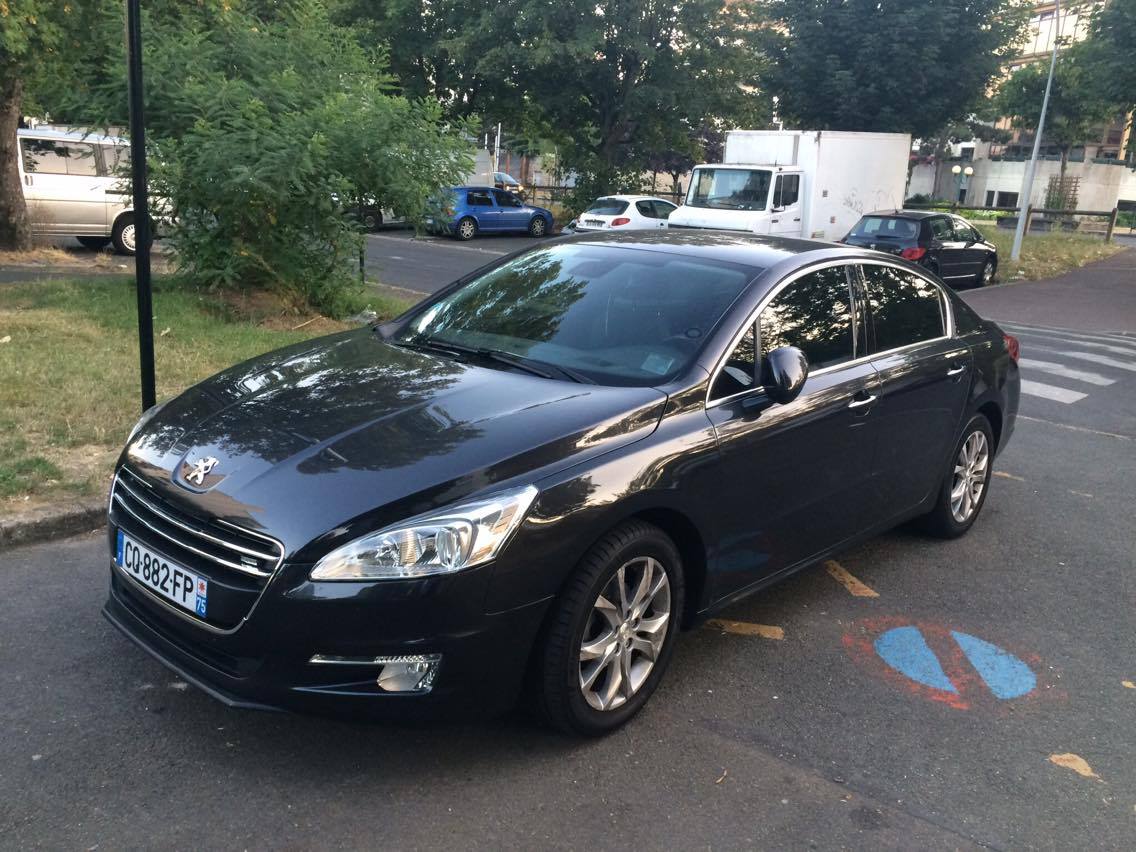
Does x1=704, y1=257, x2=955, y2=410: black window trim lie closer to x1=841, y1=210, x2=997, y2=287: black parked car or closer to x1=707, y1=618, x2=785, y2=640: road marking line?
x1=707, y1=618, x2=785, y2=640: road marking line

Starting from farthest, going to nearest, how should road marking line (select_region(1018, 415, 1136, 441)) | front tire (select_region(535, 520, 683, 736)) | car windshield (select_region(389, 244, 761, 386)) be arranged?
road marking line (select_region(1018, 415, 1136, 441)), car windshield (select_region(389, 244, 761, 386)), front tire (select_region(535, 520, 683, 736))

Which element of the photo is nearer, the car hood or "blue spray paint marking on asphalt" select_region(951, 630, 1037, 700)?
the car hood

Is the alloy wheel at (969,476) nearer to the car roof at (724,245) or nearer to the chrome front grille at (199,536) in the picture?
the car roof at (724,245)

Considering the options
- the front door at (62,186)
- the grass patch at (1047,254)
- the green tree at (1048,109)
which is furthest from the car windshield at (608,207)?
the green tree at (1048,109)

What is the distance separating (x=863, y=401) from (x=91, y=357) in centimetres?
609

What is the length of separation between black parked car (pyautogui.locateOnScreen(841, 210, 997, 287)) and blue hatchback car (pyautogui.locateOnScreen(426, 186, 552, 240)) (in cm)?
1205

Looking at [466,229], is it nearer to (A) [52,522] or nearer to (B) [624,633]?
(A) [52,522]

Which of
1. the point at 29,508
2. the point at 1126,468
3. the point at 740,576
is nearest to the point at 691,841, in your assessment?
the point at 740,576

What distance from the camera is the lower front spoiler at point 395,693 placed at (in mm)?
2941

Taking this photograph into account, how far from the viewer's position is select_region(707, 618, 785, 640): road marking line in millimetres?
4344

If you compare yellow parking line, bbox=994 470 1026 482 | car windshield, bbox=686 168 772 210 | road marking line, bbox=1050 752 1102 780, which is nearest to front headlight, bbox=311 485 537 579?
road marking line, bbox=1050 752 1102 780

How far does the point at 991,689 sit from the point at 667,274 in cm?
209

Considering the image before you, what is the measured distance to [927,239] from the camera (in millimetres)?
19484

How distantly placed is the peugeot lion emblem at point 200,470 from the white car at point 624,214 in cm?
2315
